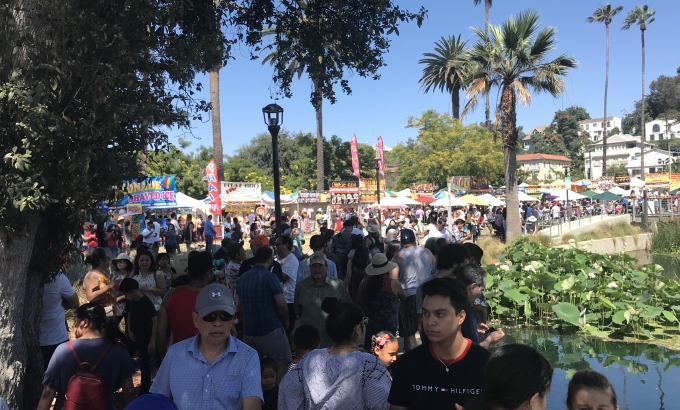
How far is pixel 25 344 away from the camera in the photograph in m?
4.62

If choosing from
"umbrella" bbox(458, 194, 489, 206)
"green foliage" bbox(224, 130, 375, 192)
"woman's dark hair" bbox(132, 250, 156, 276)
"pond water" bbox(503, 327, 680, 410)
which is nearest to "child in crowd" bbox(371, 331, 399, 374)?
"pond water" bbox(503, 327, 680, 410)

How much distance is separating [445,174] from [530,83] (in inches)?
919

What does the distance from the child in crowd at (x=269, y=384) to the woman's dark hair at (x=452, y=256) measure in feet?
5.44

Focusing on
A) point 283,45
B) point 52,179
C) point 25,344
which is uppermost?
A: point 283,45

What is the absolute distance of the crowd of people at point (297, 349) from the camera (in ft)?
8.38

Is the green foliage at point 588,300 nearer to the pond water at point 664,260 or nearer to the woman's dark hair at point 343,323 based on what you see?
the woman's dark hair at point 343,323

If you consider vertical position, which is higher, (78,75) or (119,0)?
(119,0)

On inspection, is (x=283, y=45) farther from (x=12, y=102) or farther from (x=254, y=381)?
(x=254, y=381)

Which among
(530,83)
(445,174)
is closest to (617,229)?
(530,83)

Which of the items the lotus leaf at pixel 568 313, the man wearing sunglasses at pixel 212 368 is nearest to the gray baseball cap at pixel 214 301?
the man wearing sunglasses at pixel 212 368

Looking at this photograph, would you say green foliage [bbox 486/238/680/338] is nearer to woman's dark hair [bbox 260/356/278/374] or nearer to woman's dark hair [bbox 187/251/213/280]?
woman's dark hair [bbox 260/356/278/374]

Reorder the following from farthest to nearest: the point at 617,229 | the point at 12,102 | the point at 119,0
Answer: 1. the point at 617,229
2. the point at 119,0
3. the point at 12,102

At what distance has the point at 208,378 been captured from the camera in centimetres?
265

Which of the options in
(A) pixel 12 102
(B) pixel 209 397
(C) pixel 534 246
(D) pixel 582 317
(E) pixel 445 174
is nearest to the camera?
(B) pixel 209 397
